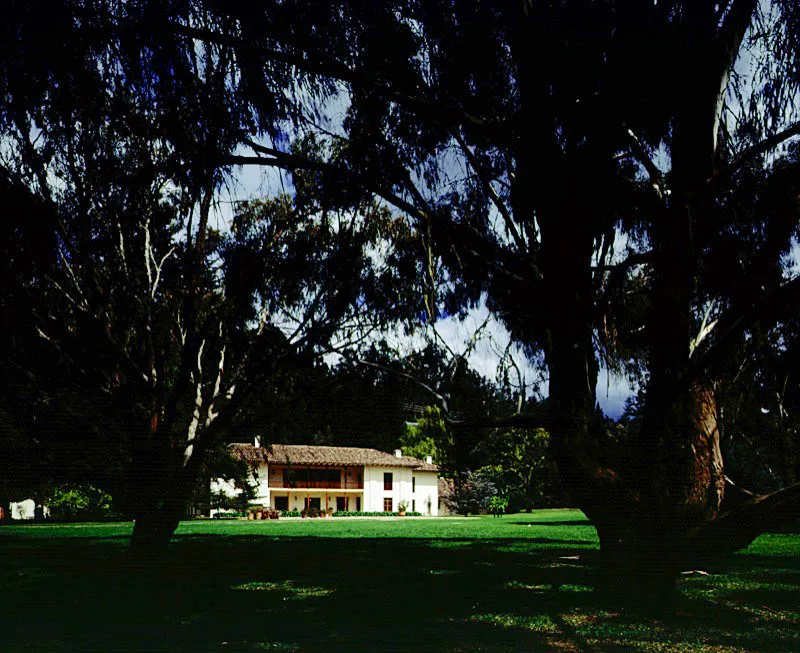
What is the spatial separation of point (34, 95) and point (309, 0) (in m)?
1.68

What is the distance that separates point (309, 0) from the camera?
15.3 ft

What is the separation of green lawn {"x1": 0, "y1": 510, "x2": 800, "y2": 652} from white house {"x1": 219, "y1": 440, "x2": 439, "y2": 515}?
29.8m

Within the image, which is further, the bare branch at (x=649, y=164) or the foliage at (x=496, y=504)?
the foliage at (x=496, y=504)

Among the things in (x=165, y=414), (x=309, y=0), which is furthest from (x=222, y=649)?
(x=165, y=414)

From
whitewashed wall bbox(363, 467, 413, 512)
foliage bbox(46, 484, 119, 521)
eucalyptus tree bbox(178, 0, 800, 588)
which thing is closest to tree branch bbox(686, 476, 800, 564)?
eucalyptus tree bbox(178, 0, 800, 588)

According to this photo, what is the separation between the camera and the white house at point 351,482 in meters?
42.1

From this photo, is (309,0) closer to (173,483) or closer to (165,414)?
(165,414)

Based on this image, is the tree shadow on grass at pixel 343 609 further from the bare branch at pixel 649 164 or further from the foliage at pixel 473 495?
the foliage at pixel 473 495

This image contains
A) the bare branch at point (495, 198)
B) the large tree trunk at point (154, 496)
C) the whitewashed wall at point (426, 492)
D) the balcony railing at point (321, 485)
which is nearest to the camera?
the bare branch at point (495, 198)

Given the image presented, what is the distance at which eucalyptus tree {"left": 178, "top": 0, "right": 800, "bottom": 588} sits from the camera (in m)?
4.74

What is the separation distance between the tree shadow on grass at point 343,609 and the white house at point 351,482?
1204 inches

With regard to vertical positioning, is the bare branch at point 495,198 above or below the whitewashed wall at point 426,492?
above

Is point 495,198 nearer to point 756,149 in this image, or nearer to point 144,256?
point 756,149

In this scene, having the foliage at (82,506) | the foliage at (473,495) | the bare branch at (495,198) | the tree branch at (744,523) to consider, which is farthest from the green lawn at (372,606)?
the foliage at (473,495)
